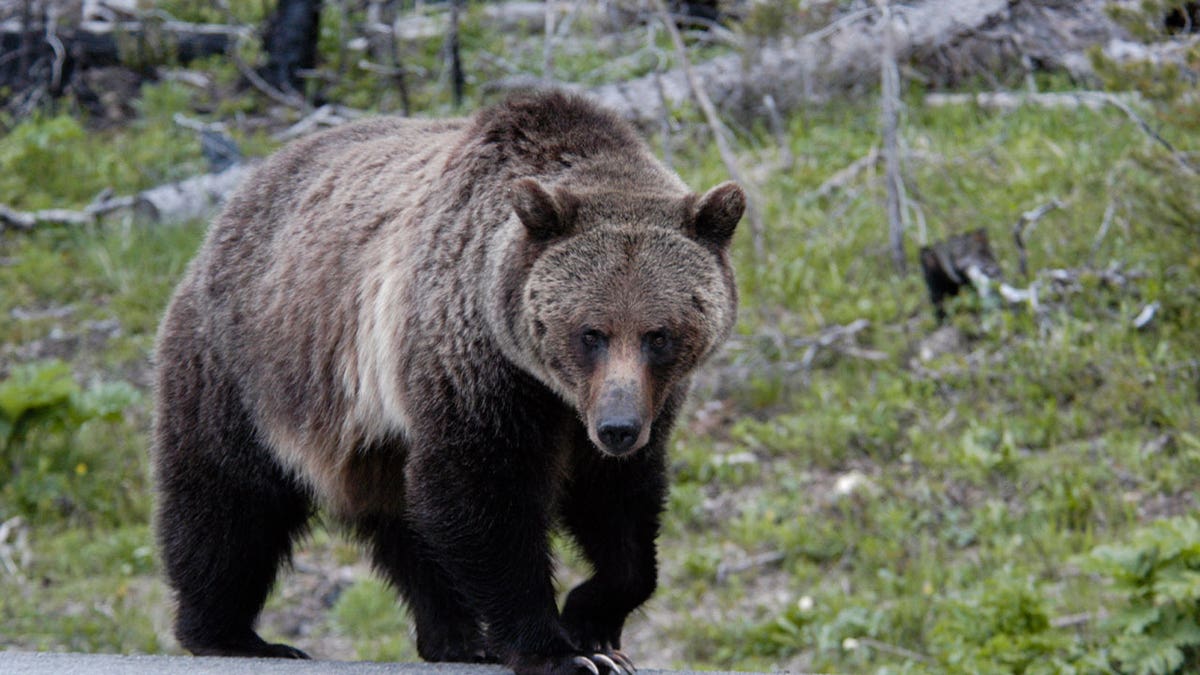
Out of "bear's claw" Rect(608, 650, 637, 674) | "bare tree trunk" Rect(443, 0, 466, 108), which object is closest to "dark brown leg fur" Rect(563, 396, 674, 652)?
"bear's claw" Rect(608, 650, 637, 674)

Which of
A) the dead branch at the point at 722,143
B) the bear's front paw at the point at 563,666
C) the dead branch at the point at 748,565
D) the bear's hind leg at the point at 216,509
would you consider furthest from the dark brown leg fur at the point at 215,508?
the dead branch at the point at 722,143

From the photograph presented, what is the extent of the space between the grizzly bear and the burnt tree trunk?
21.9 ft

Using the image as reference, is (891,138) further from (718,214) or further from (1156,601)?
(718,214)

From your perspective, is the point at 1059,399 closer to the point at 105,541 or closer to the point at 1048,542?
the point at 1048,542

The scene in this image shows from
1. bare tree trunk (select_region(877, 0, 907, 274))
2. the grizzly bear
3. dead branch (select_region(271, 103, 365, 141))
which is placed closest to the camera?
the grizzly bear

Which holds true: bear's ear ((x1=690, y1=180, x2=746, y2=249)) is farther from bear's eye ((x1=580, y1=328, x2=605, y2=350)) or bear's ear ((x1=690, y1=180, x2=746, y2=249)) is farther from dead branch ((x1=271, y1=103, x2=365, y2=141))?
dead branch ((x1=271, y1=103, x2=365, y2=141))

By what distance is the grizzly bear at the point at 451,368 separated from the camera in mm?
3539

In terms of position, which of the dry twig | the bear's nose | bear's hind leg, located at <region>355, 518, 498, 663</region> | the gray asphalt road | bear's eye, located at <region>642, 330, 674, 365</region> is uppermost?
bear's eye, located at <region>642, 330, 674, 365</region>

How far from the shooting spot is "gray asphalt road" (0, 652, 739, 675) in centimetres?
390

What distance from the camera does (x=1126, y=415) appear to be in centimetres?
680

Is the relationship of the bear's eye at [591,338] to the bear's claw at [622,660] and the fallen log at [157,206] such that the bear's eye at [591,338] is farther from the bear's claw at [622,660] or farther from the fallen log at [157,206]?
the fallen log at [157,206]

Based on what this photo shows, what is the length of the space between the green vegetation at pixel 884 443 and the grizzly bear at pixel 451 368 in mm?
899

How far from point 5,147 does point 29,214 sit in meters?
0.60

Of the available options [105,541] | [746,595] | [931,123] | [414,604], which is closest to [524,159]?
[414,604]
